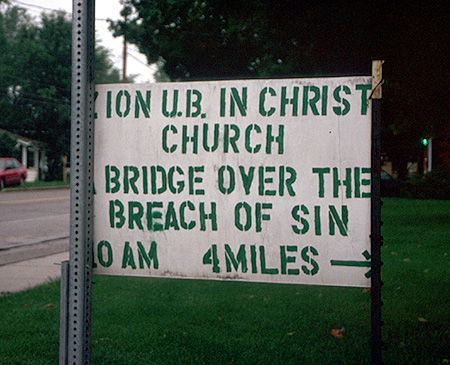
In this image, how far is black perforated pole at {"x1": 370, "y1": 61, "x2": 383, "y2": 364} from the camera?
240cm

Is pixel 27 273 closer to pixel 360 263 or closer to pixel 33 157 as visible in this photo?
pixel 360 263

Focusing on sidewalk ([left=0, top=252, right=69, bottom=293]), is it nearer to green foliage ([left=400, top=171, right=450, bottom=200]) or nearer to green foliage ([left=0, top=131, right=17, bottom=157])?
green foliage ([left=400, top=171, right=450, bottom=200])

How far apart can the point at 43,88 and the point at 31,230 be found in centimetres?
3279

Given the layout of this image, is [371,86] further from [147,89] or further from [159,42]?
[159,42]

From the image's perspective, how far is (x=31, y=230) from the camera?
13.1 m

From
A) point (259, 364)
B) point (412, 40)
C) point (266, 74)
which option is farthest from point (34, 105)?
point (259, 364)

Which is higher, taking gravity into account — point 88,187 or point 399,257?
point 88,187

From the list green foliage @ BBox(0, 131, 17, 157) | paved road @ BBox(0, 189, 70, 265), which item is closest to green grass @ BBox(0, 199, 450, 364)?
paved road @ BBox(0, 189, 70, 265)

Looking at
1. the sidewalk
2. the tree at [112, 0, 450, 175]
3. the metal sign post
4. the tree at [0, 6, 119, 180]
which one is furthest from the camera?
the tree at [0, 6, 119, 180]

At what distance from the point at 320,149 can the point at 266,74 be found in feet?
56.0

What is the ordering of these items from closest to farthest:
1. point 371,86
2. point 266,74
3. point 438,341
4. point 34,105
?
point 371,86 < point 438,341 < point 266,74 < point 34,105

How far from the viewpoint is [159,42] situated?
24.0 metres

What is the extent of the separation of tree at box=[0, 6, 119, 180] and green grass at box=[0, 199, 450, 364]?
3879 centimetres

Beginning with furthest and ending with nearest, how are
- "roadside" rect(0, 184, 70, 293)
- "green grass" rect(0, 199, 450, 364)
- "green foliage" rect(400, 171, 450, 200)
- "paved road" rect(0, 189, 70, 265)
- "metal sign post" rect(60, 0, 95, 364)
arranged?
"green foliage" rect(400, 171, 450, 200)
"paved road" rect(0, 189, 70, 265)
"roadside" rect(0, 184, 70, 293)
"green grass" rect(0, 199, 450, 364)
"metal sign post" rect(60, 0, 95, 364)
